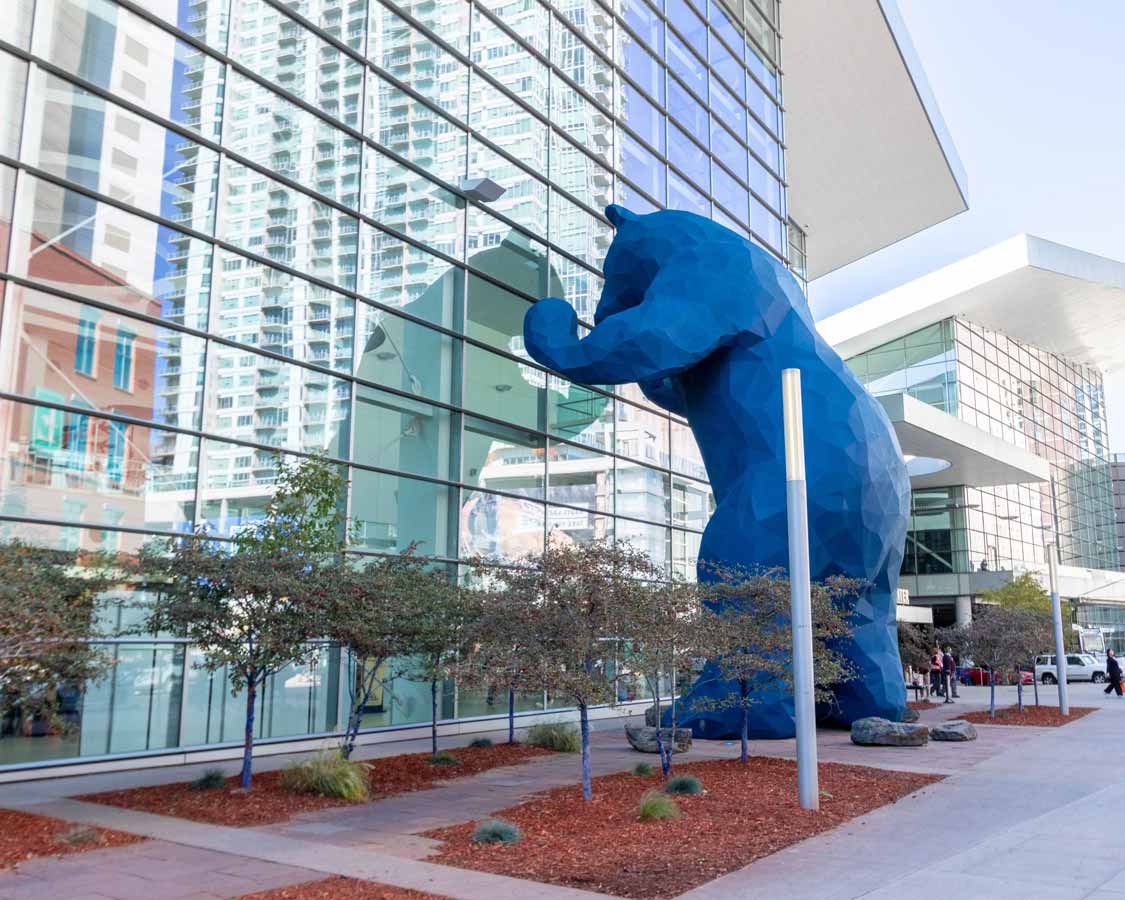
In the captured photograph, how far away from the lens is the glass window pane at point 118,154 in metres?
12.5

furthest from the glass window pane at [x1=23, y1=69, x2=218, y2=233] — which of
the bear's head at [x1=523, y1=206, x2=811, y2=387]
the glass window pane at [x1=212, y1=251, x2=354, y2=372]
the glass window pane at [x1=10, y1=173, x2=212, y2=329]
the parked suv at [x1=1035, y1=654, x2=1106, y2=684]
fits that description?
the parked suv at [x1=1035, y1=654, x2=1106, y2=684]

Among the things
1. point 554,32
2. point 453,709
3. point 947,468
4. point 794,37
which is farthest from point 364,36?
point 947,468

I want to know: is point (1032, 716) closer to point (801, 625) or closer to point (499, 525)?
point (499, 525)

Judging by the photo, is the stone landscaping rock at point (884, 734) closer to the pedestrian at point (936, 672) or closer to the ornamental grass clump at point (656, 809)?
the ornamental grass clump at point (656, 809)

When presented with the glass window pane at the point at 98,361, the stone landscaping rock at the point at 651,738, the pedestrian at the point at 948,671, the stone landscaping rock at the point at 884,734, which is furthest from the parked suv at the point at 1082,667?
the glass window pane at the point at 98,361

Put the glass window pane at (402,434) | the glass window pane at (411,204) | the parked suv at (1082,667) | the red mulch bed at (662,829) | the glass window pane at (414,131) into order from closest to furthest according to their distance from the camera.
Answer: the red mulch bed at (662,829)
the glass window pane at (402,434)
the glass window pane at (411,204)
the glass window pane at (414,131)
the parked suv at (1082,667)

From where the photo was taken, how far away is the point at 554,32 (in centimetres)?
2172

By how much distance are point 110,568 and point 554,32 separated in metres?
14.6

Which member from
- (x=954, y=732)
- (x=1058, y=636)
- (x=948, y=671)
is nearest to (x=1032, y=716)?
(x=1058, y=636)

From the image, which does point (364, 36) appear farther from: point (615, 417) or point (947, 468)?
point (947, 468)

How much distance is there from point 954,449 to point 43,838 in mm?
37816

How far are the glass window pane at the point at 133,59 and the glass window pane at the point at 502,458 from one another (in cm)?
638

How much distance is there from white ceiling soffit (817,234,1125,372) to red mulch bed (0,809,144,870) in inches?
1825

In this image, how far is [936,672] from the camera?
28.9 m
